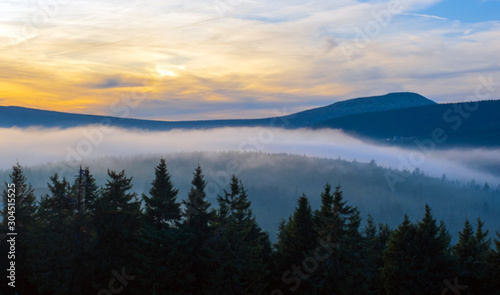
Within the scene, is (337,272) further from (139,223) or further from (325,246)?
(139,223)

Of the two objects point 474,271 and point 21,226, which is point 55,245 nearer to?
point 21,226

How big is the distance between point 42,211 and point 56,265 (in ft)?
21.2

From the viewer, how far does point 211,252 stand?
41.2 m

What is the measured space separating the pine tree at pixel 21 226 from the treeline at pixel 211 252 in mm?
155

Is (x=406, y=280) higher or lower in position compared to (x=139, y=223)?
lower

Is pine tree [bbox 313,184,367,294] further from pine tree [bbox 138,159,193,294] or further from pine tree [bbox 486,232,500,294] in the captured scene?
pine tree [bbox 138,159,193,294]

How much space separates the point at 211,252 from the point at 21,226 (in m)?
26.9

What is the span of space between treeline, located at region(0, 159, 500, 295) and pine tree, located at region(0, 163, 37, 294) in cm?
15

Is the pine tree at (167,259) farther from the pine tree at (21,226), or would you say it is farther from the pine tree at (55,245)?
the pine tree at (21,226)

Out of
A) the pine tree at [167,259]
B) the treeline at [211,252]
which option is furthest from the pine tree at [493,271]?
the pine tree at [167,259]

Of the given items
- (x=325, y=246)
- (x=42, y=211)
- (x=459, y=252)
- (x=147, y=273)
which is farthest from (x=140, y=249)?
(x=459, y=252)

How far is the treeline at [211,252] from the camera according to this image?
41688mm

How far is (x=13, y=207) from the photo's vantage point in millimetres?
51719

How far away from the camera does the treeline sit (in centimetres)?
4169
